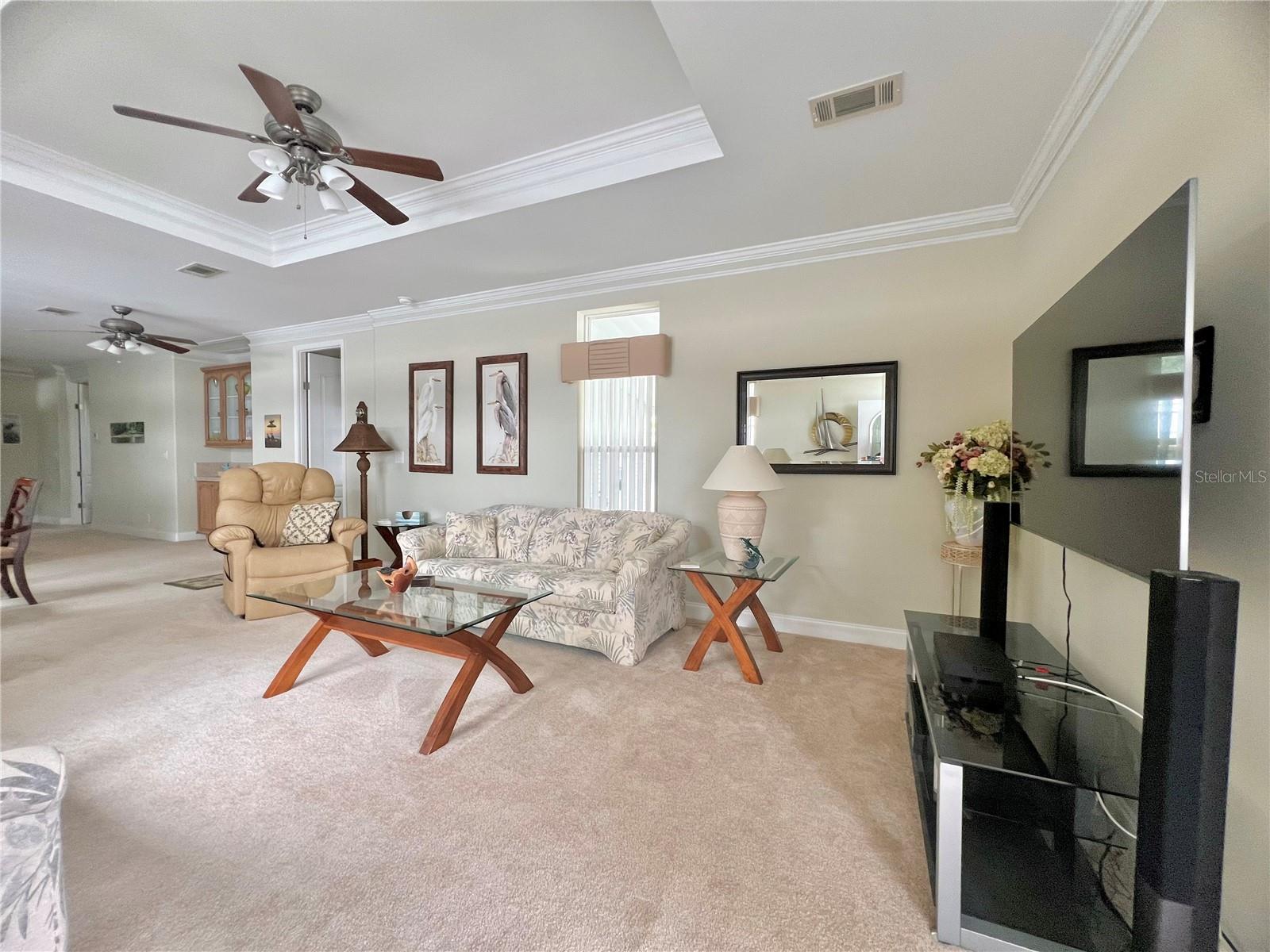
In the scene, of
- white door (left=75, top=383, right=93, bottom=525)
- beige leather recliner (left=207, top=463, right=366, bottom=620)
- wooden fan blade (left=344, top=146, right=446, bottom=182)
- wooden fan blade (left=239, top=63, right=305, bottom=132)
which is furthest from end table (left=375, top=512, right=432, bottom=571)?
white door (left=75, top=383, right=93, bottom=525)

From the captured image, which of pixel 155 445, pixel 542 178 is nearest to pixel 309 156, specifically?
pixel 542 178

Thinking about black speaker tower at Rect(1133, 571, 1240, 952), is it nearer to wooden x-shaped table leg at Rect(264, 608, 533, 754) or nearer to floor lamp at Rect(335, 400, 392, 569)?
wooden x-shaped table leg at Rect(264, 608, 533, 754)

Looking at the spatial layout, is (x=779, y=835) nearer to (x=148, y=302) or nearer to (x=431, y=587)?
(x=431, y=587)

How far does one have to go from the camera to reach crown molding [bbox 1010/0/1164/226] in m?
1.60

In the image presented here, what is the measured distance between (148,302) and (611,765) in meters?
5.94

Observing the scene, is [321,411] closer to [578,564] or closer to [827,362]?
[578,564]

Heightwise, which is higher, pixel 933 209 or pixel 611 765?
pixel 933 209

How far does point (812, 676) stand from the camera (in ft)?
9.26

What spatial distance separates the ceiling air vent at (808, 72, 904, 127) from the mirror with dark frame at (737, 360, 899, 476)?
1.51m

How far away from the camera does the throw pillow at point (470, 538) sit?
3.88 metres

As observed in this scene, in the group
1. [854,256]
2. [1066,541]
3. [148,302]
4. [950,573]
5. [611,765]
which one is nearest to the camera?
[1066,541]

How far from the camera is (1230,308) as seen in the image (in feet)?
3.97

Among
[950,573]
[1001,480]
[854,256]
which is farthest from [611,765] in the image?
[854,256]

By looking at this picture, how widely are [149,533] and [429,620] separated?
8.02 metres
